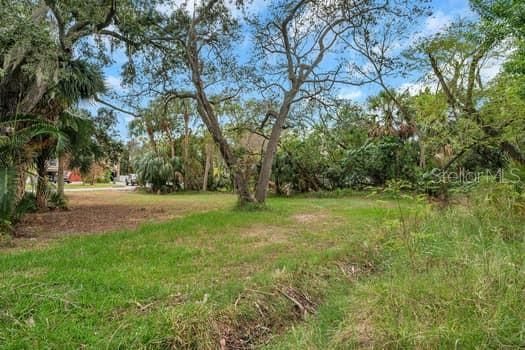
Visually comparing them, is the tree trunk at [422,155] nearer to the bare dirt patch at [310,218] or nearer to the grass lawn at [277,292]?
the bare dirt patch at [310,218]

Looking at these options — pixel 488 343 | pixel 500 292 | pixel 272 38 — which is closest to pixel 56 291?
pixel 488 343

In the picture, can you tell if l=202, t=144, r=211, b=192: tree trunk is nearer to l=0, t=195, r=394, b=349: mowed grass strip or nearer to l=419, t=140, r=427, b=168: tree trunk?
l=419, t=140, r=427, b=168: tree trunk

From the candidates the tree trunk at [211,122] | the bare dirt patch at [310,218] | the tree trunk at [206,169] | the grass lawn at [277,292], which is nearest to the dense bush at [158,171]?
the tree trunk at [206,169]

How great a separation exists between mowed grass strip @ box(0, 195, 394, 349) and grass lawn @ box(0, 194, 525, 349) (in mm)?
13

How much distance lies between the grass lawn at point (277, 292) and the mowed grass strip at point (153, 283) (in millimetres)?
13

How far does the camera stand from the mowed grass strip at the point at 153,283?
2406 millimetres

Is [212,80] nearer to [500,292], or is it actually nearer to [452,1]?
[452,1]

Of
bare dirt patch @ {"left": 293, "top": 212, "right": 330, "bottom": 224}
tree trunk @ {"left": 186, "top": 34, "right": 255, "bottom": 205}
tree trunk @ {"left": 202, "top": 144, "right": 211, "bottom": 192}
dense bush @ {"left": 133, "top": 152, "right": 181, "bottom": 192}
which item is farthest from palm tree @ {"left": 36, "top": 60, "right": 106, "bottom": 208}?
tree trunk @ {"left": 202, "top": 144, "right": 211, "bottom": 192}

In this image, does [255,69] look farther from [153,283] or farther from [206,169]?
[206,169]

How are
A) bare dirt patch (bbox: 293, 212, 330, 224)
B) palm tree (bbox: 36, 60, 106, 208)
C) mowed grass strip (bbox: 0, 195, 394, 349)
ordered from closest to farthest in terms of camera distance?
1. mowed grass strip (bbox: 0, 195, 394, 349)
2. bare dirt patch (bbox: 293, 212, 330, 224)
3. palm tree (bbox: 36, 60, 106, 208)

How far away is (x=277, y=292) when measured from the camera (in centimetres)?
330

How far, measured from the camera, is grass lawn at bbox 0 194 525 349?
2246mm

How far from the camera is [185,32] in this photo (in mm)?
8859

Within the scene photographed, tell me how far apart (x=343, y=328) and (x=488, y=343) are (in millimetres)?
892
